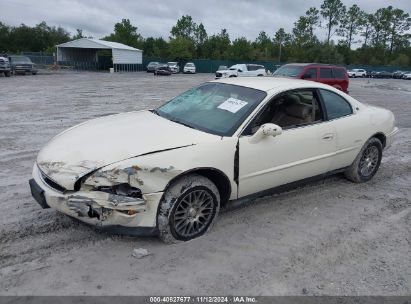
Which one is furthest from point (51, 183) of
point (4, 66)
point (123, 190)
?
point (4, 66)

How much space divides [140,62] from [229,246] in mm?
53697

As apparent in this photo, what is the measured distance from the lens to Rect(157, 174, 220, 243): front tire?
11.8 feet

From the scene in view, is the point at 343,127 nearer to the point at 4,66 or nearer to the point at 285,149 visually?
the point at 285,149

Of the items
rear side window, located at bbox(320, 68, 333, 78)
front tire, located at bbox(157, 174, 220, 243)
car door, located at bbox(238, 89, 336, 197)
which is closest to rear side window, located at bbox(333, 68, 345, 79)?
rear side window, located at bbox(320, 68, 333, 78)

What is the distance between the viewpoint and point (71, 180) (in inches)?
135

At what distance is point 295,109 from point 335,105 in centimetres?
63

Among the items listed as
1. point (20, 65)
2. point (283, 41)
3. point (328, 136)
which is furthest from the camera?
point (283, 41)

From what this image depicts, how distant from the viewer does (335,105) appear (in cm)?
512

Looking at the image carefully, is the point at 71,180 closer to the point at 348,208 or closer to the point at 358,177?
the point at 348,208

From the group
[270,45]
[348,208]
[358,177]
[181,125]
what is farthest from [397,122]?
[270,45]

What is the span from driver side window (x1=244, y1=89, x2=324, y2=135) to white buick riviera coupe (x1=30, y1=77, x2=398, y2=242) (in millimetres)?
12

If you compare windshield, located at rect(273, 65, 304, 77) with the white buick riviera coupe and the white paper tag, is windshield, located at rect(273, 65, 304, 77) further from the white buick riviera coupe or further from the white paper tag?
the white paper tag

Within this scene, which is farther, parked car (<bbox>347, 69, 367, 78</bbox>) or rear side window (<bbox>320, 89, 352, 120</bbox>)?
parked car (<bbox>347, 69, 367, 78</bbox>)

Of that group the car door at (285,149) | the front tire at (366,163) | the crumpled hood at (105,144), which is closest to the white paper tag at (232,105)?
the car door at (285,149)
